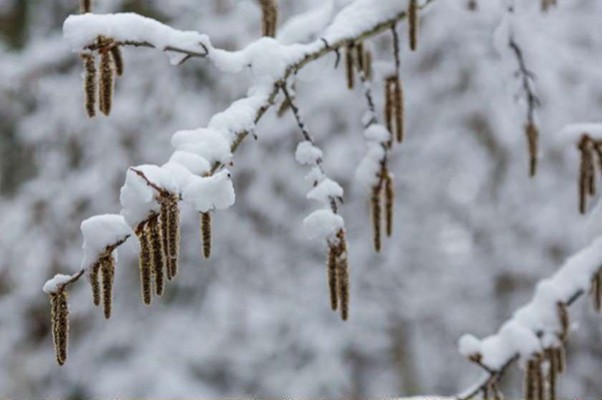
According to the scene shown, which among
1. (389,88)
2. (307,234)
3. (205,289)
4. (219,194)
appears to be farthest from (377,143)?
(205,289)

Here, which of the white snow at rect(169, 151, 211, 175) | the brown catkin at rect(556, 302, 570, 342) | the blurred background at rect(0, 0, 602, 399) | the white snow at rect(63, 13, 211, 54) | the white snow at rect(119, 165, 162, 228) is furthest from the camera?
the blurred background at rect(0, 0, 602, 399)

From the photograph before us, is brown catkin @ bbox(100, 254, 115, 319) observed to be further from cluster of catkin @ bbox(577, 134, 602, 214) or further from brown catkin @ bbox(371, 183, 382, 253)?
cluster of catkin @ bbox(577, 134, 602, 214)

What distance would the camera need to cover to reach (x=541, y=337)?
85.4 inches

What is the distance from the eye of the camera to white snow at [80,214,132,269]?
1.30 m

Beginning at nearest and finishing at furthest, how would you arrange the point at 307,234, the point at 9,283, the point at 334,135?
1. the point at 307,234
2. the point at 9,283
3. the point at 334,135

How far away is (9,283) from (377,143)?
16.9 ft

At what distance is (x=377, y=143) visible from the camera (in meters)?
1.87

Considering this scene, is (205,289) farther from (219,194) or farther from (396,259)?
(219,194)

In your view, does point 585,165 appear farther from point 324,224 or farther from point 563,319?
point 324,224

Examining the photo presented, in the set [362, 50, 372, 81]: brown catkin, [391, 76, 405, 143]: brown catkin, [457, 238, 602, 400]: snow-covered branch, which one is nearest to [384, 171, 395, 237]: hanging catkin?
[391, 76, 405, 143]: brown catkin

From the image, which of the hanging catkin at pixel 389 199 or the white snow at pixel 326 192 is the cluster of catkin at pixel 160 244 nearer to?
the white snow at pixel 326 192

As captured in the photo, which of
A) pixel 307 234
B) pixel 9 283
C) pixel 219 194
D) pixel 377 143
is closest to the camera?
pixel 219 194

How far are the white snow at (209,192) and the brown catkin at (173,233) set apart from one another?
2 cm

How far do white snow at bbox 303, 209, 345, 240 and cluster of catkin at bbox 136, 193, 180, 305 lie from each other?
15.4 inches
